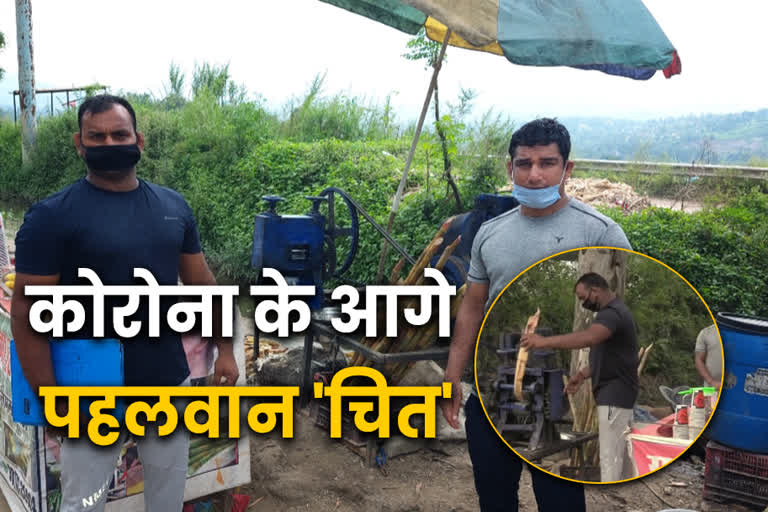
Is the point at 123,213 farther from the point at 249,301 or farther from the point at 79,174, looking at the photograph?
the point at 79,174

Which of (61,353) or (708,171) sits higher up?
(708,171)

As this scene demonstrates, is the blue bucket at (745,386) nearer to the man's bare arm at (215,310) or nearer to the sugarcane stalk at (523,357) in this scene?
the sugarcane stalk at (523,357)

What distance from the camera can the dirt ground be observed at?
3941 millimetres

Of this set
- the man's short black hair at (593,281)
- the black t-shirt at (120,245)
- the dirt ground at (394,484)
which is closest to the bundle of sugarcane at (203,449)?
the dirt ground at (394,484)

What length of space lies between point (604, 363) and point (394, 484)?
2.44 meters

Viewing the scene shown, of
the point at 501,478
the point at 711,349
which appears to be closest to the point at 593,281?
the point at 711,349

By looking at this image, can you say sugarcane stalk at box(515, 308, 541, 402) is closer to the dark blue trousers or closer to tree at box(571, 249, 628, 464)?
tree at box(571, 249, 628, 464)

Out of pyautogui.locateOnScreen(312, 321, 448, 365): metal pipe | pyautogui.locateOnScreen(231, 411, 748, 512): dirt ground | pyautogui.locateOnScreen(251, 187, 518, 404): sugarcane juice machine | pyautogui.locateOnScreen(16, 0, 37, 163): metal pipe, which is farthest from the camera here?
pyautogui.locateOnScreen(16, 0, 37, 163): metal pipe

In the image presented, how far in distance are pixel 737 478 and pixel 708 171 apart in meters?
6.91

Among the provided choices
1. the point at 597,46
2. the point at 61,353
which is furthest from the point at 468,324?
the point at 597,46

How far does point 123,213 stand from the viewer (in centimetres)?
249

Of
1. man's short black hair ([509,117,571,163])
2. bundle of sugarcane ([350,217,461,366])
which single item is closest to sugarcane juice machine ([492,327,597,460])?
man's short black hair ([509,117,571,163])

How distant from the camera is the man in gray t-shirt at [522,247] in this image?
7.79 feet

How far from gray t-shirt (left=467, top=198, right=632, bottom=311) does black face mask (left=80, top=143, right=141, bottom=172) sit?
1.41m
